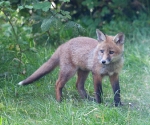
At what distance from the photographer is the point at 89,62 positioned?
20.5 ft

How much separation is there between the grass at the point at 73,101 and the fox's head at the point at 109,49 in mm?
585

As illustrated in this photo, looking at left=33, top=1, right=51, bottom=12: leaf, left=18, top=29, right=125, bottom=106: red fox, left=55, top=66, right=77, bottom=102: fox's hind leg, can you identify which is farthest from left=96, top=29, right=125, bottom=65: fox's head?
left=33, top=1, right=51, bottom=12: leaf

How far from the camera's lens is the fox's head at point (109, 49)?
5980 mm

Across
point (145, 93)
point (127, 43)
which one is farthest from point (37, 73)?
point (127, 43)

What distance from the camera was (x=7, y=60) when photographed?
7152 mm

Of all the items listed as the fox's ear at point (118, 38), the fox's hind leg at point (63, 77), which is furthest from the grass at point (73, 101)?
the fox's ear at point (118, 38)

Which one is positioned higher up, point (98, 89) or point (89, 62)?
point (89, 62)

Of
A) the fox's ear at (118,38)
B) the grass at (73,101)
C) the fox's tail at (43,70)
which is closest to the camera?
the grass at (73,101)

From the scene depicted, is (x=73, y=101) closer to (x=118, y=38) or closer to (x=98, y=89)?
(x=98, y=89)

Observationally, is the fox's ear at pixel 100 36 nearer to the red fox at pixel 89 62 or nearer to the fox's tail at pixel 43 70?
the red fox at pixel 89 62

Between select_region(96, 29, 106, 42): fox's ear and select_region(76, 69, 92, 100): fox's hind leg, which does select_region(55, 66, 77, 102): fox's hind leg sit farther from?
select_region(96, 29, 106, 42): fox's ear

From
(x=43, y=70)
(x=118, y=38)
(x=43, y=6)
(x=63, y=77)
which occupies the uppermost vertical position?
(x=43, y=6)

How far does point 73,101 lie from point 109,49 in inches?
34.4

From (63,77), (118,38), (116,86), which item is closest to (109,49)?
(118,38)
